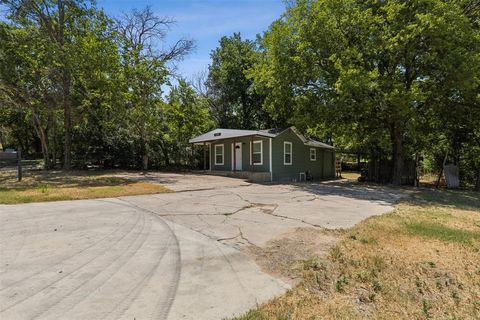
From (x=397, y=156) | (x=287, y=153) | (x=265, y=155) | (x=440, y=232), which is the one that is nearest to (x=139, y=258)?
(x=440, y=232)

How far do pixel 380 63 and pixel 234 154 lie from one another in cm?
957

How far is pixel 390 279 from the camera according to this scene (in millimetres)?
4008

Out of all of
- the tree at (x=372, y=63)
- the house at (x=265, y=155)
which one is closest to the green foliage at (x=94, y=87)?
the house at (x=265, y=155)

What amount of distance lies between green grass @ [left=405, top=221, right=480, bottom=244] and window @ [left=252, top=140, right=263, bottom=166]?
1166 centimetres

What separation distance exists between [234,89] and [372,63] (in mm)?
17148

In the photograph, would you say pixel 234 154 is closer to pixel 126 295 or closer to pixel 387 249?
pixel 387 249

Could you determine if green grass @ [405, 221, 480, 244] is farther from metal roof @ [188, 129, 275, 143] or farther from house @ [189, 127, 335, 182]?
metal roof @ [188, 129, 275, 143]

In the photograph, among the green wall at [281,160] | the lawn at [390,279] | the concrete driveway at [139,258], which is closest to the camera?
the concrete driveway at [139,258]

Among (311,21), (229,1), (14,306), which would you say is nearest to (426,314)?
(14,306)

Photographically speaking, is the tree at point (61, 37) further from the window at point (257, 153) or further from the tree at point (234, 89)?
the tree at point (234, 89)

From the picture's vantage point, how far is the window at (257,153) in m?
18.2

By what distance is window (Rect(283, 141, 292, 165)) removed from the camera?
1895 centimetres

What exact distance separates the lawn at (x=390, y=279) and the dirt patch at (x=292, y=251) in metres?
0.12

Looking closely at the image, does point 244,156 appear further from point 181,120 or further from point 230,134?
point 181,120
